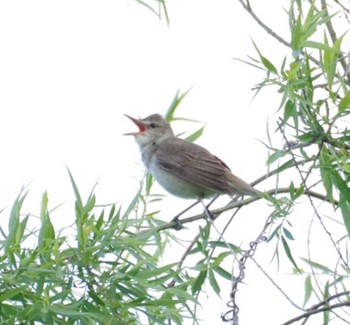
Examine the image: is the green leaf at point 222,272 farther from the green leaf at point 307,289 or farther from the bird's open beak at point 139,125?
the bird's open beak at point 139,125

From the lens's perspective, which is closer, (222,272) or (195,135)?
(222,272)

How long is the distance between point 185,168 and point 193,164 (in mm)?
61

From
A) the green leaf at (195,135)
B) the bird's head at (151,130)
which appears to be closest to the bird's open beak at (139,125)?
the bird's head at (151,130)

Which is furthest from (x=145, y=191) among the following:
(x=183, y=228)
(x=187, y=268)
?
(x=187, y=268)

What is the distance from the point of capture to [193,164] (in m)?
7.58

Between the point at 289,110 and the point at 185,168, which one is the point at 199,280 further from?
the point at 185,168

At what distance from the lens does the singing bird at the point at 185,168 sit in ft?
23.5

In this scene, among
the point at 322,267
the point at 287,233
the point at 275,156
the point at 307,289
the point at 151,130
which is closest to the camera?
the point at 275,156

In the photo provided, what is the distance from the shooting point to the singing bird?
7172 millimetres

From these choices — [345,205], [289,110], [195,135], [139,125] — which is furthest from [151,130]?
[289,110]

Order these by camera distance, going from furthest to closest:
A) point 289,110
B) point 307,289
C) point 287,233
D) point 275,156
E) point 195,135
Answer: point 195,135
point 307,289
point 287,233
point 275,156
point 289,110

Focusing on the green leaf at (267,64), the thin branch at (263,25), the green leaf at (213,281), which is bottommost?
the green leaf at (213,281)

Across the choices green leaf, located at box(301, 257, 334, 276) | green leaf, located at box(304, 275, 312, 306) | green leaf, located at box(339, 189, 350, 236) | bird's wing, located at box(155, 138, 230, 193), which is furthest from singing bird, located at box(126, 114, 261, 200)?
green leaf, located at box(339, 189, 350, 236)

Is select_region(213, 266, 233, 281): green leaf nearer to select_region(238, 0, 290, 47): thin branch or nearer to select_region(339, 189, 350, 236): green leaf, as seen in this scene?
select_region(339, 189, 350, 236): green leaf
